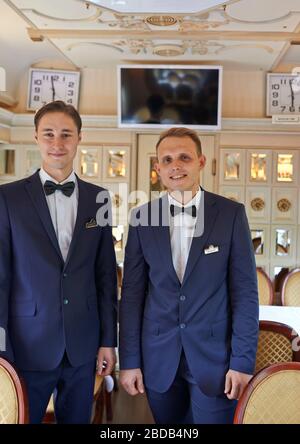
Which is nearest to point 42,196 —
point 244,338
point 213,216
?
point 213,216

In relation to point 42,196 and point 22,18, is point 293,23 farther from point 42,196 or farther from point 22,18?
point 42,196

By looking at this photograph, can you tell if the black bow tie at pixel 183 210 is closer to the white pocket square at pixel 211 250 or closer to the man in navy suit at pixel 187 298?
the man in navy suit at pixel 187 298

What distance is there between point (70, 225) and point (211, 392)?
0.84 m

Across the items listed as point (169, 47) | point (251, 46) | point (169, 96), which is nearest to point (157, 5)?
point (169, 47)

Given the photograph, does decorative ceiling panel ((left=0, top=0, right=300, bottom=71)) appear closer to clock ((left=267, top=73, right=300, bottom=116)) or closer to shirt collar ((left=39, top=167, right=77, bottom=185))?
clock ((left=267, top=73, right=300, bottom=116))

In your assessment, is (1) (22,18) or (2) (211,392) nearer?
(2) (211,392)

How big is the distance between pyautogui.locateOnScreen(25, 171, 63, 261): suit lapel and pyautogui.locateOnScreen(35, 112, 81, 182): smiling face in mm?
96

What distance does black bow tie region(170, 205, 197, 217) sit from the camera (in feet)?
5.72

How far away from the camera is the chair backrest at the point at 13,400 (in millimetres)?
1396

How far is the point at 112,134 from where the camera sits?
488 centimetres

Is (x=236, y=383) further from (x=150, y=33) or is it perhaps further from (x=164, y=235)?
(x=150, y=33)

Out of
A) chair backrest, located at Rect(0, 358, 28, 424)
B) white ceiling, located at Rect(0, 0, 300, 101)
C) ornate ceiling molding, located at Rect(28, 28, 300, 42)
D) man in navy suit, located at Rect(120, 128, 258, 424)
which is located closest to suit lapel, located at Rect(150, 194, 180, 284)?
man in navy suit, located at Rect(120, 128, 258, 424)

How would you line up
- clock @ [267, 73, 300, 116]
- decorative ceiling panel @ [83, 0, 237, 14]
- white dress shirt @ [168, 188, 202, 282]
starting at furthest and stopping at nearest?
clock @ [267, 73, 300, 116] < decorative ceiling panel @ [83, 0, 237, 14] < white dress shirt @ [168, 188, 202, 282]

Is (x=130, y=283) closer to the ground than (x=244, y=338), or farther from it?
farther from it
